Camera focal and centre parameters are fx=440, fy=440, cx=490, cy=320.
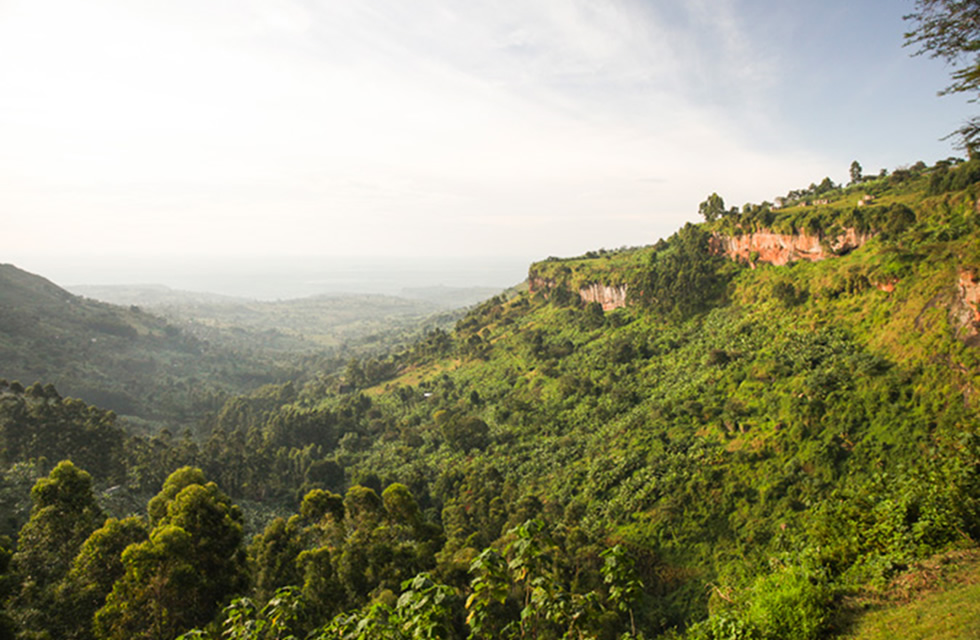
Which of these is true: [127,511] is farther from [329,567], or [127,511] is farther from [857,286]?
[857,286]

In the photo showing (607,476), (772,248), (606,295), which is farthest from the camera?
(606,295)

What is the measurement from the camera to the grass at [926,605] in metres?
5.51

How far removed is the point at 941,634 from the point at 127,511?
41.8 m

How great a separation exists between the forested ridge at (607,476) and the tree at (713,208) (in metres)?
0.29

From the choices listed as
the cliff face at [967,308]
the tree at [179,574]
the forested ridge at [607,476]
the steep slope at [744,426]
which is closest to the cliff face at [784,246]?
the steep slope at [744,426]

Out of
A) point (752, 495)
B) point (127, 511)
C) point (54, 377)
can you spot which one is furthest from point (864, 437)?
point (54, 377)

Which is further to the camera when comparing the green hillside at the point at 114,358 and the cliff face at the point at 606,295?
the green hillside at the point at 114,358

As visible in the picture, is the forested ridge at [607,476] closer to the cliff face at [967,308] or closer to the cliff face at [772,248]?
the cliff face at [967,308]

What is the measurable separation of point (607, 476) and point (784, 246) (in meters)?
29.6

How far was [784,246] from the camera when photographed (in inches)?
1692

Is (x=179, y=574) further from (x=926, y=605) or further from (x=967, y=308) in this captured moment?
(x=967, y=308)

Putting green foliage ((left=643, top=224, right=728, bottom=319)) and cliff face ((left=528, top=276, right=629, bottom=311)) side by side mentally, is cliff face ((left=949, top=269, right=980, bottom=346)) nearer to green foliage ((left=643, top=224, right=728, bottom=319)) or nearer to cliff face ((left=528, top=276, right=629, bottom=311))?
green foliage ((left=643, top=224, right=728, bottom=319))

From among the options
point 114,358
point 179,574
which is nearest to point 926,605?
point 179,574

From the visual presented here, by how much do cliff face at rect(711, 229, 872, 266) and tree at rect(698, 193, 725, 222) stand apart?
821cm
